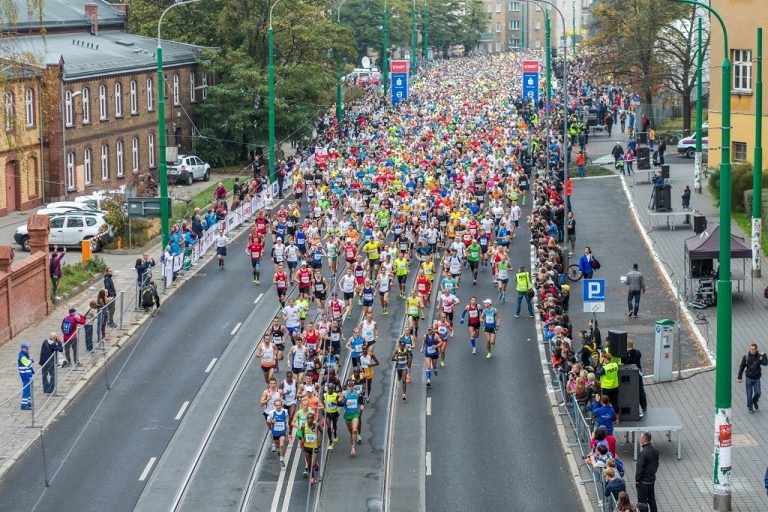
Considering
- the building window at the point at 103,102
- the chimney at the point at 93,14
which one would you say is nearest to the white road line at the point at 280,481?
the building window at the point at 103,102

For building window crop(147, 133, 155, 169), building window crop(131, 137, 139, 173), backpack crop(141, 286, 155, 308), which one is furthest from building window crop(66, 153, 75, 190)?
backpack crop(141, 286, 155, 308)

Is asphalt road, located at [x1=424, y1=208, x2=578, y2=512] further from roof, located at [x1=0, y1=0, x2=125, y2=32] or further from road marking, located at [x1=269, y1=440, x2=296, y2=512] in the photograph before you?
roof, located at [x1=0, y1=0, x2=125, y2=32]

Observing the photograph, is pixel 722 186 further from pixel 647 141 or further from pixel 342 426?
pixel 647 141

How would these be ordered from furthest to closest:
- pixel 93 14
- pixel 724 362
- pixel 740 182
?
pixel 93 14 → pixel 740 182 → pixel 724 362

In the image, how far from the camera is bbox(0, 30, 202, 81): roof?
59.9 metres

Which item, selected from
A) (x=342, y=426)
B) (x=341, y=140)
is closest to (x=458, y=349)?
(x=342, y=426)

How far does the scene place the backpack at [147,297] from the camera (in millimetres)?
38031

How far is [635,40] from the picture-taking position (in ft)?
243

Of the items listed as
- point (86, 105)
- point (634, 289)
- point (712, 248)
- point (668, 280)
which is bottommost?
point (668, 280)

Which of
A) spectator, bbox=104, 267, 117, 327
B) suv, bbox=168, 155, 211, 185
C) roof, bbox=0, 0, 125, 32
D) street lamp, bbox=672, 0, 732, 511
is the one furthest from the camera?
roof, bbox=0, 0, 125, 32

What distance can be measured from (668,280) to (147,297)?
48.0ft

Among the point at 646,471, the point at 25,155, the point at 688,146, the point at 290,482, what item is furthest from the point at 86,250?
the point at 688,146

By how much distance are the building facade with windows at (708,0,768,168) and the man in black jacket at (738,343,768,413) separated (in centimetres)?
2325

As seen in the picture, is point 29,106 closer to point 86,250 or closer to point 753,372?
point 86,250
